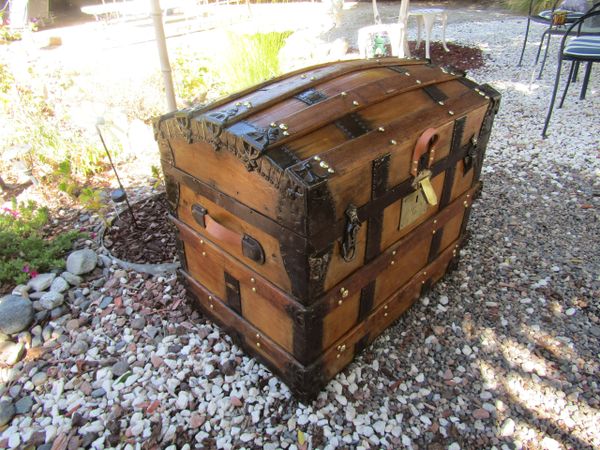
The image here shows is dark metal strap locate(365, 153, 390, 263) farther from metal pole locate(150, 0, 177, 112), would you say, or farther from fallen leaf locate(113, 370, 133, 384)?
metal pole locate(150, 0, 177, 112)

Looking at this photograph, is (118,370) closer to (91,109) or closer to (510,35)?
(91,109)

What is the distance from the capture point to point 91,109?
2516 millimetres

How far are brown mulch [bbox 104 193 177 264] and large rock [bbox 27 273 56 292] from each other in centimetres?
34

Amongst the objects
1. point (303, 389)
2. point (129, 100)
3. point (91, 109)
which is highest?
point (91, 109)

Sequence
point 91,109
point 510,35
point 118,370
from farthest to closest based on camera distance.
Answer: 1. point 510,35
2. point 91,109
3. point 118,370

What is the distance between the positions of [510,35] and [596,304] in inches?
255

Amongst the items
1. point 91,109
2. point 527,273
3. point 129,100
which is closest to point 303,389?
point 527,273

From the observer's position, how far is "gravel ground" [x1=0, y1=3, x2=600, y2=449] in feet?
5.17

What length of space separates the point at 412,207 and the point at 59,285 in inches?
72.6

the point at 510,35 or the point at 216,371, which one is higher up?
the point at 510,35

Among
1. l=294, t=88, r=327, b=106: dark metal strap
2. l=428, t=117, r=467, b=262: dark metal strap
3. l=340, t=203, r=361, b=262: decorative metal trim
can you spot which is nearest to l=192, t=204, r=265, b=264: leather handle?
l=340, t=203, r=361, b=262: decorative metal trim

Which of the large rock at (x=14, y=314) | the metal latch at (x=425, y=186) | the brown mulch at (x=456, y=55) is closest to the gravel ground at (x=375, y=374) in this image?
the large rock at (x=14, y=314)

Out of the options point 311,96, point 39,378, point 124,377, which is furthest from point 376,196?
point 39,378

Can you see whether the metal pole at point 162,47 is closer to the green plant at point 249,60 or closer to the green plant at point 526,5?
the green plant at point 249,60
